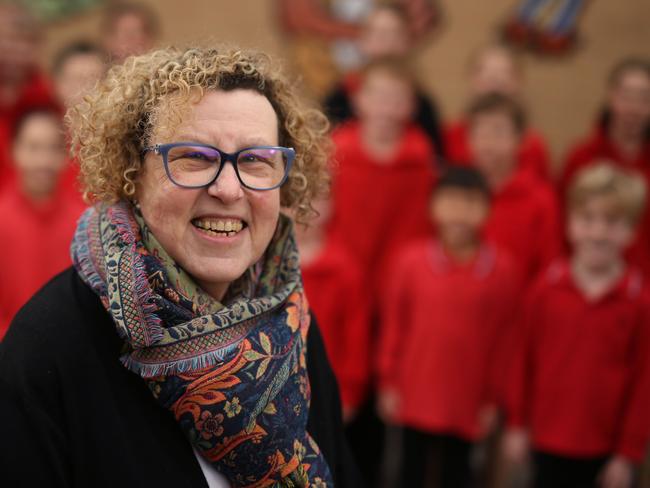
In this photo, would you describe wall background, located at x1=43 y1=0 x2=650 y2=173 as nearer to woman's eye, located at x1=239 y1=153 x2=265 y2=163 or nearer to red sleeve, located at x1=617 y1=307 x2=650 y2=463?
red sleeve, located at x1=617 y1=307 x2=650 y2=463

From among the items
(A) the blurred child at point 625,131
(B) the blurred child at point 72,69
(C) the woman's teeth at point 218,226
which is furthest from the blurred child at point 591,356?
(B) the blurred child at point 72,69

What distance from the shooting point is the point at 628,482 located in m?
3.44

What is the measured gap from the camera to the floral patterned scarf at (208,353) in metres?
1.60

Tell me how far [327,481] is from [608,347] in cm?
190

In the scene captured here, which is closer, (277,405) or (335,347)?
(277,405)

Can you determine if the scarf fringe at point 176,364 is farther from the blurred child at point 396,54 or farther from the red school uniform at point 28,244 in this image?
the blurred child at point 396,54

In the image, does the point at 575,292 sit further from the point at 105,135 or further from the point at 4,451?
the point at 4,451

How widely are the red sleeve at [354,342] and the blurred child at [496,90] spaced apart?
3.84ft

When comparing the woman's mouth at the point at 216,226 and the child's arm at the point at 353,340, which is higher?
the woman's mouth at the point at 216,226

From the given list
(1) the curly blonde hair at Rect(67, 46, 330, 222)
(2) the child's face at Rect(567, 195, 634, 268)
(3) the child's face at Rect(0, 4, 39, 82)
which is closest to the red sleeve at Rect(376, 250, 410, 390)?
(2) the child's face at Rect(567, 195, 634, 268)

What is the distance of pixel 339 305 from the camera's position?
12.4 feet

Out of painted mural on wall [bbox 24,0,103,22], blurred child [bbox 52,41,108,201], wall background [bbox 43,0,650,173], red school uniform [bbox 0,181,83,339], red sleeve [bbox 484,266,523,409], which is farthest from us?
painted mural on wall [bbox 24,0,103,22]

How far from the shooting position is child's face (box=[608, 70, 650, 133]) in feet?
14.6

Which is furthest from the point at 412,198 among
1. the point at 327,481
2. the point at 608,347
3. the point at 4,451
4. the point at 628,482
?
the point at 4,451
